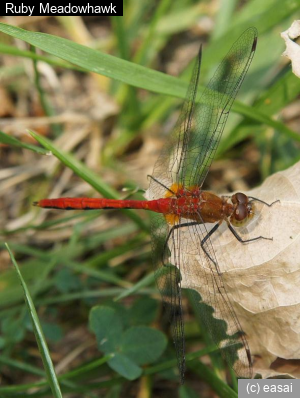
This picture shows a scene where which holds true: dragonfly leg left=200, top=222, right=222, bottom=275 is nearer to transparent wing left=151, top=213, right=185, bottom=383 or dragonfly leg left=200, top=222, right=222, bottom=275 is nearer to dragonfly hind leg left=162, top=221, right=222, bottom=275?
dragonfly hind leg left=162, top=221, right=222, bottom=275

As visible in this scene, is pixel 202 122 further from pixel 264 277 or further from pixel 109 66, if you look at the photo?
pixel 264 277

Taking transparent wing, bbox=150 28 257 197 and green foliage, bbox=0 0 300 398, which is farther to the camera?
transparent wing, bbox=150 28 257 197

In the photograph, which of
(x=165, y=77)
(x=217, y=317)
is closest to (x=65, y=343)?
(x=217, y=317)

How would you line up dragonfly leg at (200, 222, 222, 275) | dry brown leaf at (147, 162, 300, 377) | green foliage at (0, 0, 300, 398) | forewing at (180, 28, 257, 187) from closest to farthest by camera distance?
dry brown leaf at (147, 162, 300, 377) → dragonfly leg at (200, 222, 222, 275) → green foliage at (0, 0, 300, 398) → forewing at (180, 28, 257, 187)

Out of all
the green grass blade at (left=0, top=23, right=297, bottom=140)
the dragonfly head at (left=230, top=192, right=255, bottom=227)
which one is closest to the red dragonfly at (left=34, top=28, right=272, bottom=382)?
the dragonfly head at (left=230, top=192, right=255, bottom=227)

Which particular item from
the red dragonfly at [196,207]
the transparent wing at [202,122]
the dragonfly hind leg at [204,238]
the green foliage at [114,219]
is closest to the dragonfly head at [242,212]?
the red dragonfly at [196,207]

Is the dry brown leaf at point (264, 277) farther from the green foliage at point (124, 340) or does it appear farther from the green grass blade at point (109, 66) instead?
the green grass blade at point (109, 66)

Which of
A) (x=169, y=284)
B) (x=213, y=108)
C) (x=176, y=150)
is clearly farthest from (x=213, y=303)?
(x=213, y=108)

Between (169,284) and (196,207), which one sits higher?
(196,207)
